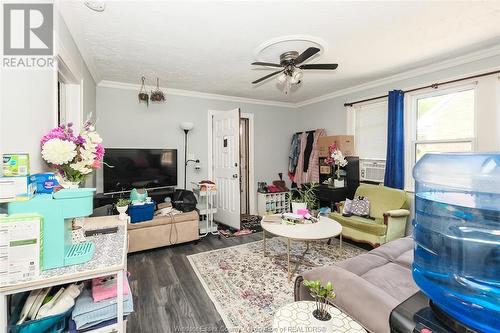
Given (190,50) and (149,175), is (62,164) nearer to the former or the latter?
(190,50)

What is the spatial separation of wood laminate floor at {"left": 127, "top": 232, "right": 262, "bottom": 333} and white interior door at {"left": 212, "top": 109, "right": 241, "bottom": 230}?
3.23 feet

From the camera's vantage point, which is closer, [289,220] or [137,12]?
[137,12]

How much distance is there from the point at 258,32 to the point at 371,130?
265 cm

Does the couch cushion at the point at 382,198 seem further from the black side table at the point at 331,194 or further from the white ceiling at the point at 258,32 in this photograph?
the white ceiling at the point at 258,32

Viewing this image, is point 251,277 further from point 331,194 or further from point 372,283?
point 331,194

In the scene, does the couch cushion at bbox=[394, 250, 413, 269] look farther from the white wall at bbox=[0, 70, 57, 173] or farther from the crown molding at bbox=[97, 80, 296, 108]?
the crown molding at bbox=[97, 80, 296, 108]

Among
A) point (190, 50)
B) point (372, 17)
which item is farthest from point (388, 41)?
point (190, 50)

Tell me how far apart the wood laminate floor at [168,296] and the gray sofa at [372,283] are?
900 mm

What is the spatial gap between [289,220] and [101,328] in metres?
1.99

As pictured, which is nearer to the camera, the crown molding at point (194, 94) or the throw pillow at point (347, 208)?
the throw pillow at point (347, 208)

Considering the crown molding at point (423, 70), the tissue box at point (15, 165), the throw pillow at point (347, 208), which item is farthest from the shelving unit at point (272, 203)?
the tissue box at point (15, 165)

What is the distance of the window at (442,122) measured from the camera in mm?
2799

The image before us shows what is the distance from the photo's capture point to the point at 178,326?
171 cm

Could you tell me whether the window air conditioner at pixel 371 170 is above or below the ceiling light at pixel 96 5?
below
